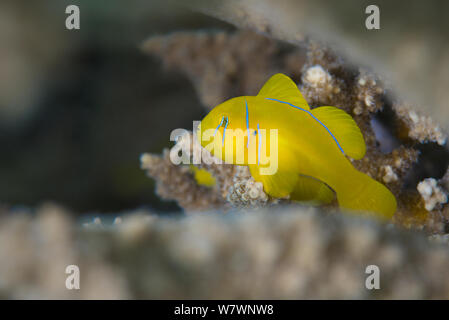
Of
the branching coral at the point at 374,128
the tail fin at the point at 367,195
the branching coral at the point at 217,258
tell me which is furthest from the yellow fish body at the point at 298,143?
the branching coral at the point at 217,258

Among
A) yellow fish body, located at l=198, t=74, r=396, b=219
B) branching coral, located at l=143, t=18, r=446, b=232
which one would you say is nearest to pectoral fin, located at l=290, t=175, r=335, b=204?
yellow fish body, located at l=198, t=74, r=396, b=219

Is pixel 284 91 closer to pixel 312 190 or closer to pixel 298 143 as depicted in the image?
pixel 298 143

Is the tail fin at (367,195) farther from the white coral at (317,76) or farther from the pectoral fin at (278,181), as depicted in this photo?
the white coral at (317,76)

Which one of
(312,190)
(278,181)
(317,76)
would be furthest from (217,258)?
(317,76)

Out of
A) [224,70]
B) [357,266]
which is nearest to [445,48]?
[357,266]

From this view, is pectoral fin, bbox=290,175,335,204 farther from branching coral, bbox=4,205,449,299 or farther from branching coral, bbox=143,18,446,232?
branching coral, bbox=4,205,449,299

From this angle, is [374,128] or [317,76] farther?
[374,128]
